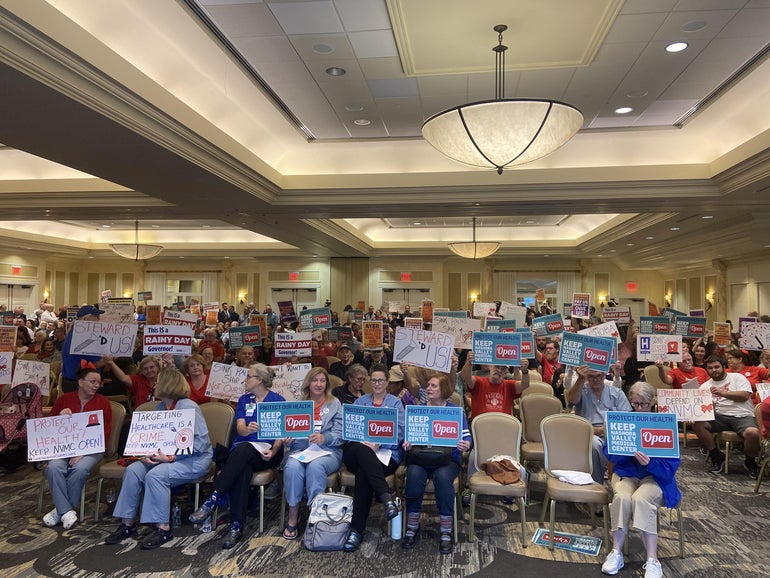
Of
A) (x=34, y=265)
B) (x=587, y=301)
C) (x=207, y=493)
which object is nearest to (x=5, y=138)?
(x=207, y=493)

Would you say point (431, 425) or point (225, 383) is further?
point (225, 383)

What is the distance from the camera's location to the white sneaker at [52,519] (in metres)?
4.47

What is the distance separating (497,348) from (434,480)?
154cm

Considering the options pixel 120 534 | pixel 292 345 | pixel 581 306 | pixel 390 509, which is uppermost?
pixel 581 306

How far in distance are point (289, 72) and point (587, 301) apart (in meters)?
6.97

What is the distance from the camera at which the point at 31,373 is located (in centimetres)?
551

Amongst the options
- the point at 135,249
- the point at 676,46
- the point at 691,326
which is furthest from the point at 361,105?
the point at 135,249

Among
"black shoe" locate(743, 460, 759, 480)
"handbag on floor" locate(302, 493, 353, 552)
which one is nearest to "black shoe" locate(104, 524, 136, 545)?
"handbag on floor" locate(302, 493, 353, 552)

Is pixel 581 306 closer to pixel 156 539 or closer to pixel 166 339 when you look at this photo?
pixel 166 339

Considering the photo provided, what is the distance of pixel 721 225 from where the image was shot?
428 inches

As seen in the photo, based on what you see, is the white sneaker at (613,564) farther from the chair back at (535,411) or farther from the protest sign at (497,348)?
the protest sign at (497,348)

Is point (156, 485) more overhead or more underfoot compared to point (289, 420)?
more underfoot

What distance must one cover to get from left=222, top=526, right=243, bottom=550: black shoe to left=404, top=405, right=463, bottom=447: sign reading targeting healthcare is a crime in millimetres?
1461

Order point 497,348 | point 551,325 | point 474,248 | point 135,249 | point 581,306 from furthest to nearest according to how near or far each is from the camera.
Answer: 1. point 135,249
2. point 474,248
3. point 581,306
4. point 551,325
5. point 497,348
